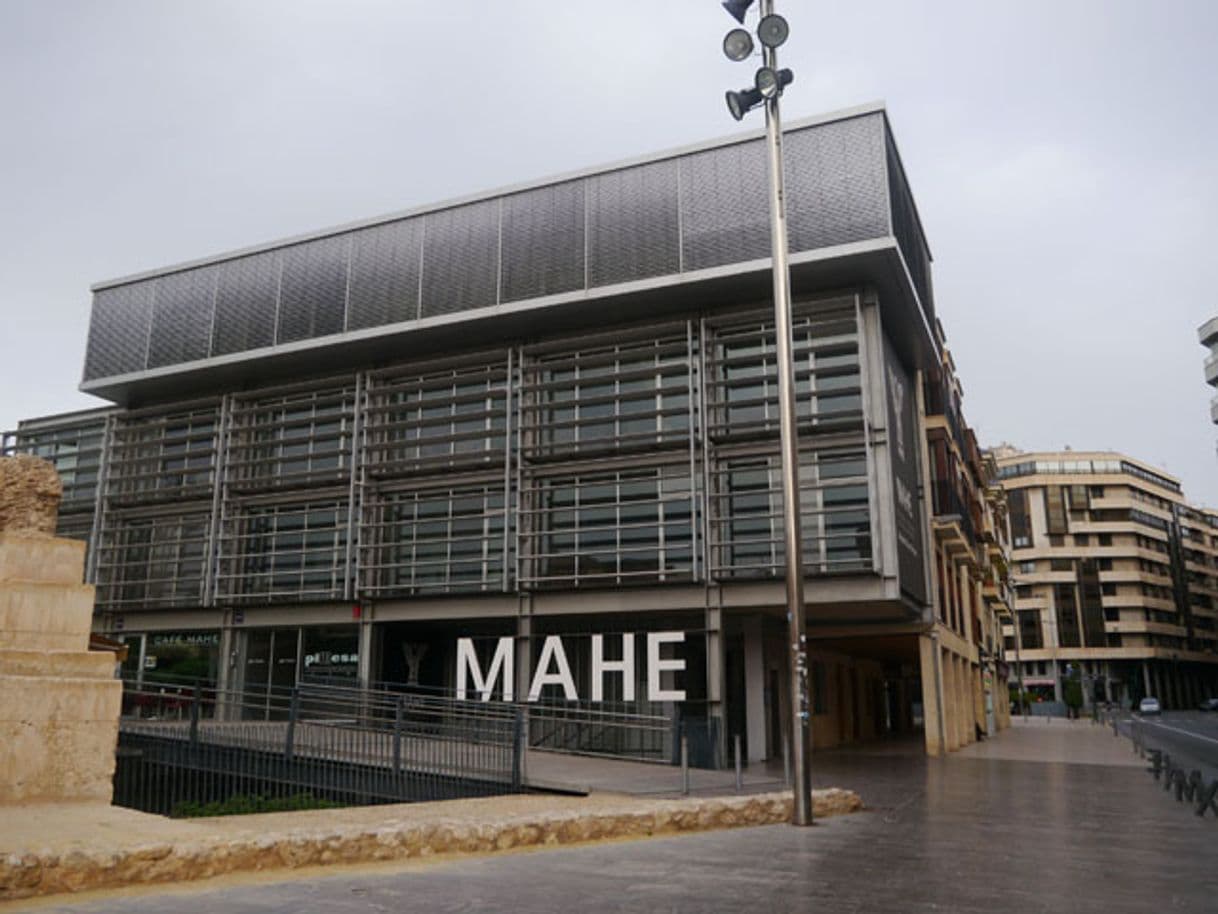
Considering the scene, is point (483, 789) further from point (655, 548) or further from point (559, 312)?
point (559, 312)

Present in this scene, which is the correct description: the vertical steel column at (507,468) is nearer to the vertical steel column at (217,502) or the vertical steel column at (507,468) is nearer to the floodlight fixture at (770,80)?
the vertical steel column at (217,502)

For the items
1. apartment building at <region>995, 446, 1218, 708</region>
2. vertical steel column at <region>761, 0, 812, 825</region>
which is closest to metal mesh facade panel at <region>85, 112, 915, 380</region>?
vertical steel column at <region>761, 0, 812, 825</region>

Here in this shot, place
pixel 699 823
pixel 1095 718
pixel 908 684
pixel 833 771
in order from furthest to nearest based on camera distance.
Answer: pixel 1095 718 < pixel 908 684 < pixel 833 771 < pixel 699 823

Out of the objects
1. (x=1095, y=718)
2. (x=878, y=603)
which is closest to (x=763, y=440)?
(x=878, y=603)

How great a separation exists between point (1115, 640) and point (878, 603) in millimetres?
99450

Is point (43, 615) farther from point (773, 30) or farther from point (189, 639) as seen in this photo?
point (189, 639)

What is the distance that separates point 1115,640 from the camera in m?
110

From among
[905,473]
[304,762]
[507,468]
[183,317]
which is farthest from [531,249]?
[304,762]

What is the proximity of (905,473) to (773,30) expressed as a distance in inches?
647

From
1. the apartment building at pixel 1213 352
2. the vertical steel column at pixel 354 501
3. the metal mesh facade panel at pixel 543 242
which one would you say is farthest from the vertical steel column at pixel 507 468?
the apartment building at pixel 1213 352

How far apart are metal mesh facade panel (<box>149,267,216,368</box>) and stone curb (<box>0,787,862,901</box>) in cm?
2522

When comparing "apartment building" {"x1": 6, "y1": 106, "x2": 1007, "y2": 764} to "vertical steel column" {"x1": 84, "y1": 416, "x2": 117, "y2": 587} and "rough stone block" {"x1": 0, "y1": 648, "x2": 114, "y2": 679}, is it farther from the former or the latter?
"rough stone block" {"x1": 0, "y1": 648, "x2": 114, "y2": 679}

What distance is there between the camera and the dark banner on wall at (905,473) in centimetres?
2523

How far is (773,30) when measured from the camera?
13.8 metres
